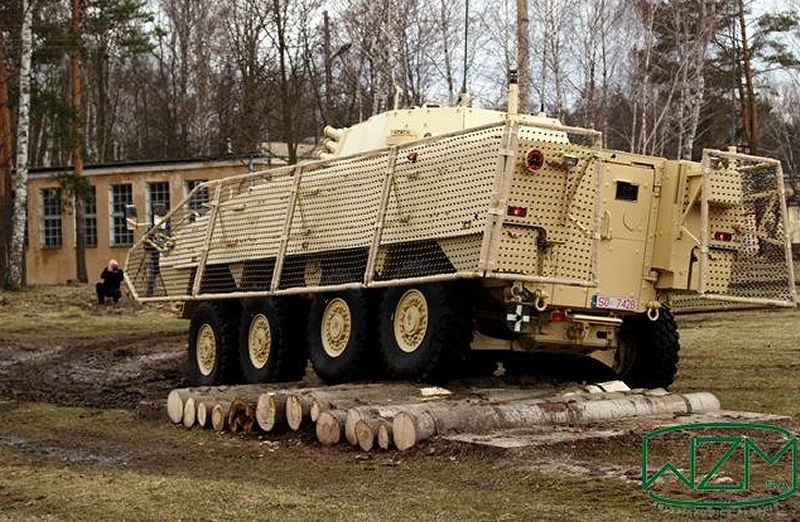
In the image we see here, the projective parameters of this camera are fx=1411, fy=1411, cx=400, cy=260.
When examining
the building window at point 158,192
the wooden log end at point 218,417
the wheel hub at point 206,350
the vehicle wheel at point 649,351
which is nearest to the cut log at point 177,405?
the wooden log end at point 218,417

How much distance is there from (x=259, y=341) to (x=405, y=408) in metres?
4.78

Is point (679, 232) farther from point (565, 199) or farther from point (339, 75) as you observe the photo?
point (339, 75)

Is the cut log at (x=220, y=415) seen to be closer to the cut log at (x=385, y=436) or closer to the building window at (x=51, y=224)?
the cut log at (x=385, y=436)

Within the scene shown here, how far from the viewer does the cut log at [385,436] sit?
434 inches

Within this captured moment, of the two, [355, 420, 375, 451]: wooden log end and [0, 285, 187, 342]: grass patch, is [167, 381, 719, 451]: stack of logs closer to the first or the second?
[355, 420, 375, 451]: wooden log end

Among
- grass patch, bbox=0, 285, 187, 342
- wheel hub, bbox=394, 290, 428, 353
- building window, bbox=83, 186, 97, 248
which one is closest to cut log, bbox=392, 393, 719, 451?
wheel hub, bbox=394, 290, 428, 353

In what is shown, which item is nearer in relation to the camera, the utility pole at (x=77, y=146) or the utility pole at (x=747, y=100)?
the utility pole at (x=77, y=146)

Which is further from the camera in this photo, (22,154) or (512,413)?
(22,154)

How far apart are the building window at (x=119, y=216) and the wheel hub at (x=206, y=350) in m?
27.5

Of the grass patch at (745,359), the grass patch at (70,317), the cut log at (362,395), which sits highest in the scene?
the cut log at (362,395)

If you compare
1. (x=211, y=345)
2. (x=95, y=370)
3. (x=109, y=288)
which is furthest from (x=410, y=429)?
(x=109, y=288)

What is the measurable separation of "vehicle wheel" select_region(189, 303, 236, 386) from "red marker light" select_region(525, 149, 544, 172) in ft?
18.1

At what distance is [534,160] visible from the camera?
39.3 ft

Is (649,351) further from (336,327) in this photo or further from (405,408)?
(405,408)
